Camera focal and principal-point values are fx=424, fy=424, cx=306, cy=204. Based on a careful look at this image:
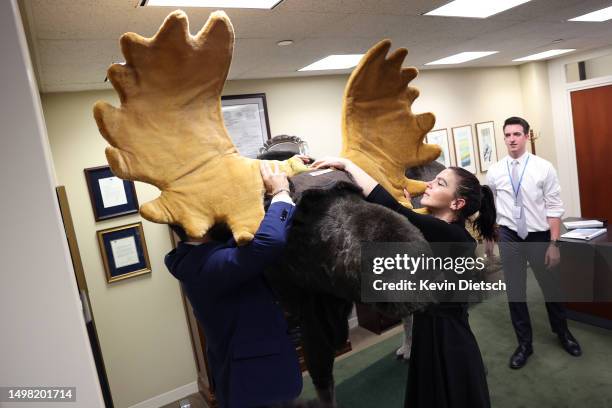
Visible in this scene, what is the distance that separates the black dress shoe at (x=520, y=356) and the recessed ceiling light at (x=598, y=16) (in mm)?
2457

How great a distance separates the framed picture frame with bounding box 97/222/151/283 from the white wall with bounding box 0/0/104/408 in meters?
2.43

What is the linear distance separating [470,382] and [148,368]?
8.53ft

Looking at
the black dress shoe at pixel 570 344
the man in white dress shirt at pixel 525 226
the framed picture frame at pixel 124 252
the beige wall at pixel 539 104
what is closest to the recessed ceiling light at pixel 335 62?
the man in white dress shirt at pixel 525 226

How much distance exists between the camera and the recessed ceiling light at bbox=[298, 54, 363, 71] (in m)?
3.28

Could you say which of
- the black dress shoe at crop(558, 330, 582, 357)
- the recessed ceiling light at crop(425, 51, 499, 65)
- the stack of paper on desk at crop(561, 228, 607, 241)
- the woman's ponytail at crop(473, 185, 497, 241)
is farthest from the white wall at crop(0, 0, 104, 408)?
the recessed ceiling light at crop(425, 51, 499, 65)

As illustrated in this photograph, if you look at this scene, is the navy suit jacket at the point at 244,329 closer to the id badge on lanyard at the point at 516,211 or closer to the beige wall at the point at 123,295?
the beige wall at the point at 123,295

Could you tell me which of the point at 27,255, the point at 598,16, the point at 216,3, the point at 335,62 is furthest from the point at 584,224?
the point at 27,255

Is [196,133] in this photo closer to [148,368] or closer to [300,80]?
[148,368]

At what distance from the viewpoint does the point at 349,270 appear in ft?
2.91

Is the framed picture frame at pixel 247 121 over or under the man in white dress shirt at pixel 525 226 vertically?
over

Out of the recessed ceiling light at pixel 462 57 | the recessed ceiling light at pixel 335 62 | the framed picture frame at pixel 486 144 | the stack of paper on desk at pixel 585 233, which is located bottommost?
the stack of paper on desk at pixel 585 233

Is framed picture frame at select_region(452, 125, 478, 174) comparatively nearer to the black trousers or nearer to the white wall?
the black trousers

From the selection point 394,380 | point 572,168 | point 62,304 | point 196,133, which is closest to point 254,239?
point 196,133

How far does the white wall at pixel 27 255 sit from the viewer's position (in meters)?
0.79
